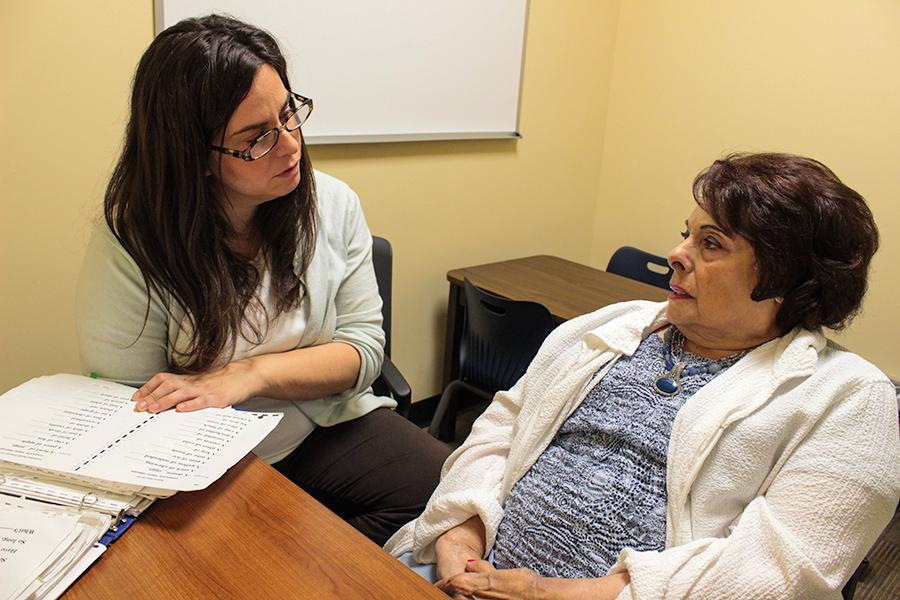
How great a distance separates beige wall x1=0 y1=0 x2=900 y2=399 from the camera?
1.79 metres

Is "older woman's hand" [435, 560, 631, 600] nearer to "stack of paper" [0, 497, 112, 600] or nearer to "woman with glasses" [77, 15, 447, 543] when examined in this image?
"woman with glasses" [77, 15, 447, 543]

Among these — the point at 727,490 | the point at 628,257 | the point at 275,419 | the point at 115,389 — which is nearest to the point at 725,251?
the point at 727,490

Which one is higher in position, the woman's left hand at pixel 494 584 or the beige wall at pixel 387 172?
the beige wall at pixel 387 172

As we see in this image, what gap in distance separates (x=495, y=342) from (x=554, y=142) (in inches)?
53.4

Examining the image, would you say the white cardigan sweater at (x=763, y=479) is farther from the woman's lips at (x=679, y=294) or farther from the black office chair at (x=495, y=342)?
the black office chair at (x=495, y=342)

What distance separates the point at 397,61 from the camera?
7.98 feet

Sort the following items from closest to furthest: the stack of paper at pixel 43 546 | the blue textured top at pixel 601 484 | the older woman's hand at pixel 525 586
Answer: the stack of paper at pixel 43 546, the older woman's hand at pixel 525 586, the blue textured top at pixel 601 484

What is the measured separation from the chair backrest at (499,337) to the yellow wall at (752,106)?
143 centimetres

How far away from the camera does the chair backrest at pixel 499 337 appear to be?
208 centimetres

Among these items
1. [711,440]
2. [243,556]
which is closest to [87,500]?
[243,556]

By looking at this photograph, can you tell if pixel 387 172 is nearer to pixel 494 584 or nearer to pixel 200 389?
pixel 200 389

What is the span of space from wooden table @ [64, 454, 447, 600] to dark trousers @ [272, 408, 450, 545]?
0.54 meters

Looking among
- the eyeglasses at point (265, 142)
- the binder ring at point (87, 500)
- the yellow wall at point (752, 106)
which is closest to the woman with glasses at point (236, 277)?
the eyeglasses at point (265, 142)

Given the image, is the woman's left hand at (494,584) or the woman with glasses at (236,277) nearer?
the woman's left hand at (494,584)
